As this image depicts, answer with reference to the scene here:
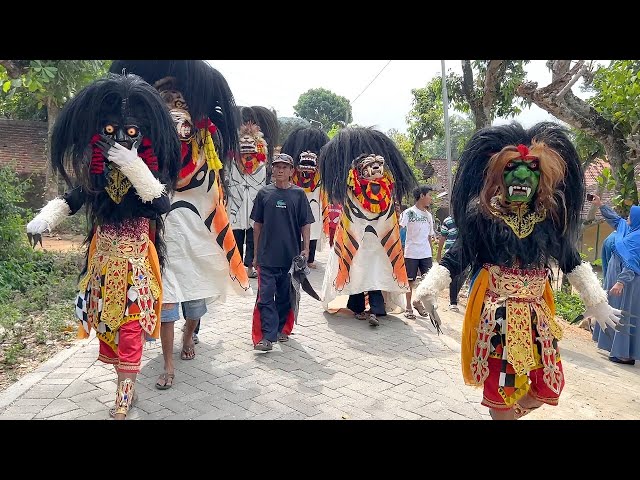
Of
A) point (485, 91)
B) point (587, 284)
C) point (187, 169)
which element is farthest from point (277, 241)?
point (485, 91)

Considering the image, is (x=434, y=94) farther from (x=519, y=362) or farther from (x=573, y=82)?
(x=519, y=362)

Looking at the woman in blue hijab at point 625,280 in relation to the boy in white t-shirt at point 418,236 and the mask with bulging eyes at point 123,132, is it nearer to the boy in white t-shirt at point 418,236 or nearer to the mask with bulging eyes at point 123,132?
the boy in white t-shirt at point 418,236

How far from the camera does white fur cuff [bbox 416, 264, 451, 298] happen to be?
338 centimetres

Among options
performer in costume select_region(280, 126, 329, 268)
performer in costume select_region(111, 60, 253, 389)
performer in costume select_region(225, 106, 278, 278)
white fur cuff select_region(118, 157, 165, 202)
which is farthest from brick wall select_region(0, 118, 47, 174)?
white fur cuff select_region(118, 157, 165, 202)

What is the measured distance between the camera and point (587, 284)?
3.43 m

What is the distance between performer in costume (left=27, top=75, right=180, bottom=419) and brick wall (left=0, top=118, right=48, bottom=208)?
13.3 m

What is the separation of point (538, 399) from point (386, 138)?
3957 mm

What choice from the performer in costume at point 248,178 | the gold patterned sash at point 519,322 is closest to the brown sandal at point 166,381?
the gold patterned sash at point 519,322

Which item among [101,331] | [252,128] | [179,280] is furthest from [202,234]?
[252,128]

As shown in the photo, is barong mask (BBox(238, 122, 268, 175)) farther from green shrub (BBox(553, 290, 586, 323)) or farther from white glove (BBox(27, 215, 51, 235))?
white glove (BBox(27, 215, 51, 235))

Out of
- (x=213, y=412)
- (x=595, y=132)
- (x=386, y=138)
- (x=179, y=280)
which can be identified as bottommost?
(x=213, y=412)

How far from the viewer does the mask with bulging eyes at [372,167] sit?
20.4 feet

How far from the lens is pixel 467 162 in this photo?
3.43 metres

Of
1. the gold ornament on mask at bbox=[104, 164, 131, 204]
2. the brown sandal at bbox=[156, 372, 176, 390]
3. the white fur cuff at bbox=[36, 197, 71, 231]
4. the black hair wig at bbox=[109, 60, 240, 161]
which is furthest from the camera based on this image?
the black hair wig at bbox=[109, 60, 240, 161]
